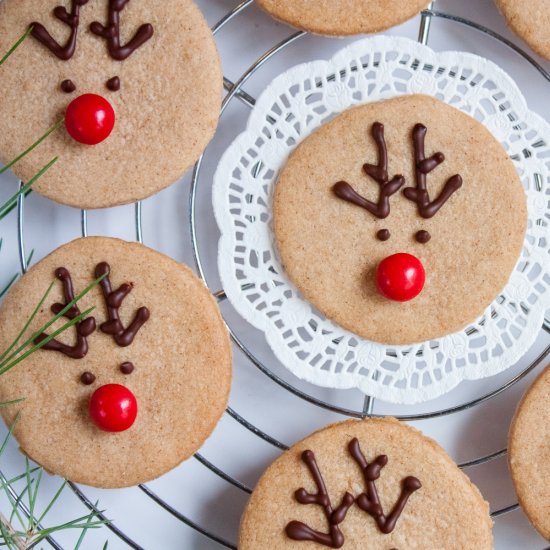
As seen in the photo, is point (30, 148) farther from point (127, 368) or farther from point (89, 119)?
point (127, 368)

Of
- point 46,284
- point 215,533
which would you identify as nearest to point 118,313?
point 46,284

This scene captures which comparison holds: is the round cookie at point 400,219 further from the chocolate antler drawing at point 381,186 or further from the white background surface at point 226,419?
the white background surface at point 226,419

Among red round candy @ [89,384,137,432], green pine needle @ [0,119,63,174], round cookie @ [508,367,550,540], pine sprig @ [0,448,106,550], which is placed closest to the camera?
green pine needle @ [0,119,63,174]

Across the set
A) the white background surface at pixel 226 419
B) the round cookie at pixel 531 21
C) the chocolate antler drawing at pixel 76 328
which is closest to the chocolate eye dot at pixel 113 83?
the white background surface at pixel 226 419

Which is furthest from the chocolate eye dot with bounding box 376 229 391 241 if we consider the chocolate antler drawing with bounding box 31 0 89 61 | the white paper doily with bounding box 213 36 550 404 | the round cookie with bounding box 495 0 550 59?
the chocolate antler drawing with bounding box 31 0 89 61

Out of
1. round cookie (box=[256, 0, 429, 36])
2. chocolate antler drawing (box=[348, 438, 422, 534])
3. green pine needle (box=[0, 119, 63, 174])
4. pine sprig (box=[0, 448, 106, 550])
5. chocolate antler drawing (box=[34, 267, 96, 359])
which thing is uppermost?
round cookie (box=[256, 0, 429, 36])

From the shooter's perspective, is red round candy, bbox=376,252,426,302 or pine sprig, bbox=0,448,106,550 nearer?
pine sprig, bbox=0,448,106,550

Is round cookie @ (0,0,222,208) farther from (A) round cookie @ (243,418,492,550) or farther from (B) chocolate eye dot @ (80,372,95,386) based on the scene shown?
(A) round cookie @ (243,418,492,550)

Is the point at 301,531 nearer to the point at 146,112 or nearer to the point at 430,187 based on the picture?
the point at 430,187
